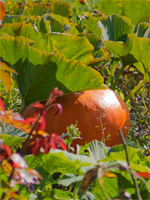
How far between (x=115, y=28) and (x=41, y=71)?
2.45 feet

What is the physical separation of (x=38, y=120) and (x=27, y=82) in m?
1.29

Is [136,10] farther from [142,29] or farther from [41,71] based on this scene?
[41,71]

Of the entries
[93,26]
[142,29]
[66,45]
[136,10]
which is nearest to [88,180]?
[66,45]

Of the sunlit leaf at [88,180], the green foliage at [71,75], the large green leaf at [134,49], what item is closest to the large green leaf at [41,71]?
the green foliage at [71,75]

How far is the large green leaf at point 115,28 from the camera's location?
2.86 m

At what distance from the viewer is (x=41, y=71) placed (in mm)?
2312

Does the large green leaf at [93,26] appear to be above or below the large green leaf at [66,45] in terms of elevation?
below

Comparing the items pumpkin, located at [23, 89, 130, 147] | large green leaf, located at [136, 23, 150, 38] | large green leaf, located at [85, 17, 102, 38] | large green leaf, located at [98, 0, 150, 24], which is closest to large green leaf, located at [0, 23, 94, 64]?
pumpkin, located at [23, 89, 130, 147]

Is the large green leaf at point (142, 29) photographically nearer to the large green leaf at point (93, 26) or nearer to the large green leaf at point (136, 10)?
the large green leaf at point (93, 26)

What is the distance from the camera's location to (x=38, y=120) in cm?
110

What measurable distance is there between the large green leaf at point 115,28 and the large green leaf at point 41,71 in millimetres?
649

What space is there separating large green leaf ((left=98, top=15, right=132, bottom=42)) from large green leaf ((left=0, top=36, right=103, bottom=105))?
0.65 metres

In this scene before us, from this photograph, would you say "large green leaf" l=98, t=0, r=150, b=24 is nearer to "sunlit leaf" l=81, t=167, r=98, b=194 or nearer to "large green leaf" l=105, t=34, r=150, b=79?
"large green leaf" l=105, t=34, r=150, b=79

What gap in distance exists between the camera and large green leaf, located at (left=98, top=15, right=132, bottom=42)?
286 centimetres
